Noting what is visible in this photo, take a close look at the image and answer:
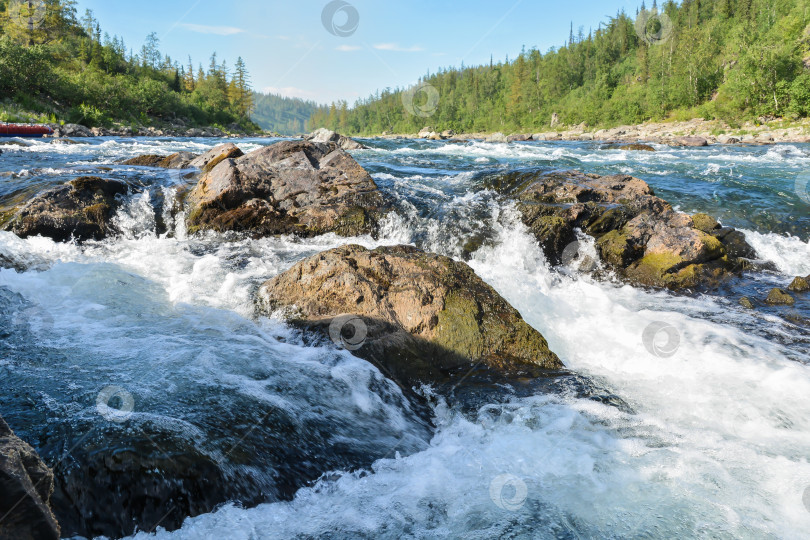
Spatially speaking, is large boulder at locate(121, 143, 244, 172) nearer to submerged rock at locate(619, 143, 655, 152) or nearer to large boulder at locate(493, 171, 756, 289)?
large boulder at locate(493, 171, 756, 289)

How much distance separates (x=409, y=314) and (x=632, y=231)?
19.4 feet

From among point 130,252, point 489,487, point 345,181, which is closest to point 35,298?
point 130,252

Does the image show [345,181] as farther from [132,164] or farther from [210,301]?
[132,164]

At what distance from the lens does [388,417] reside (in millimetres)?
3963

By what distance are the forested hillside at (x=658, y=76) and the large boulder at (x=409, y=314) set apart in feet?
157

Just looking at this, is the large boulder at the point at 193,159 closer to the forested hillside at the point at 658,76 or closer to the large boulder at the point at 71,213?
the large boulder at the point at 71,213

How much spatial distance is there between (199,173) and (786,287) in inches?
502

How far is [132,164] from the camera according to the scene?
46.1 ft
